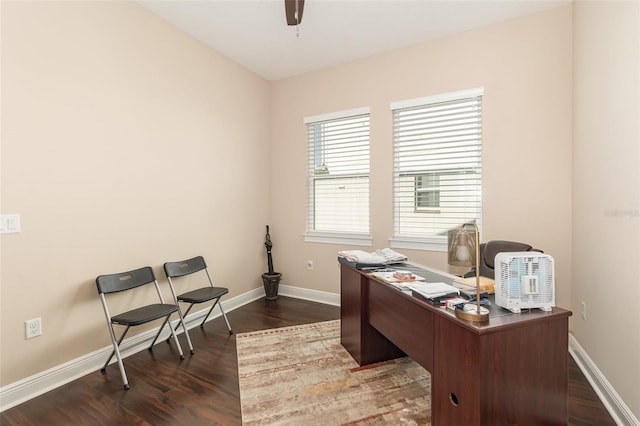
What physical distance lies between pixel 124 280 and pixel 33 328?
0.59 metres

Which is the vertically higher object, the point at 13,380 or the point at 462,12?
the point at 462,12

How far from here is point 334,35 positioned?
126 inches

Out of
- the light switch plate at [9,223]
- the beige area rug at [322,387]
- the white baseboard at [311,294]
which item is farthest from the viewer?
the white baseboard at [311,294]

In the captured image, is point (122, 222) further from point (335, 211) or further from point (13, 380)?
point (335, 211)

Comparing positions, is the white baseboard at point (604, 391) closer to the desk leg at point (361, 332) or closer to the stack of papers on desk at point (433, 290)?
the stack of papers on desk at point (433, 290)

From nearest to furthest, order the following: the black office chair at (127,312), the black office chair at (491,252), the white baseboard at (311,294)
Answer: the black office chair at (127,312), the black office chair at (491,252), the white baseboard at (311,294)

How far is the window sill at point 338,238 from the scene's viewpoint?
3711mm

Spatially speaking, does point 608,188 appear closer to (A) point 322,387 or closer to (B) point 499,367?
(B) point 499,367

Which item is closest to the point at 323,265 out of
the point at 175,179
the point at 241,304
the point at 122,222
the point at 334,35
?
the point at 241,304

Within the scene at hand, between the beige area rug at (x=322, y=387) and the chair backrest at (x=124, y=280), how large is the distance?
101 centimetres

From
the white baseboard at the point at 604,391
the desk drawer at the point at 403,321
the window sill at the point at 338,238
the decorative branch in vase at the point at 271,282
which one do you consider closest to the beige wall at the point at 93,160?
the decorative branch in vase at the point at 271,282

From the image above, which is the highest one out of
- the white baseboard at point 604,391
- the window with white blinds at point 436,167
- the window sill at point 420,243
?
the window with white blinds at point 436,167

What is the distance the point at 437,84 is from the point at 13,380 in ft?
13.9

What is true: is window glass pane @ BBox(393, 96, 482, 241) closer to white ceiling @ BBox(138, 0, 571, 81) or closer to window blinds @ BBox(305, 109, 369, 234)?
window blinds @ BBox(305, 109, 369, 234)
